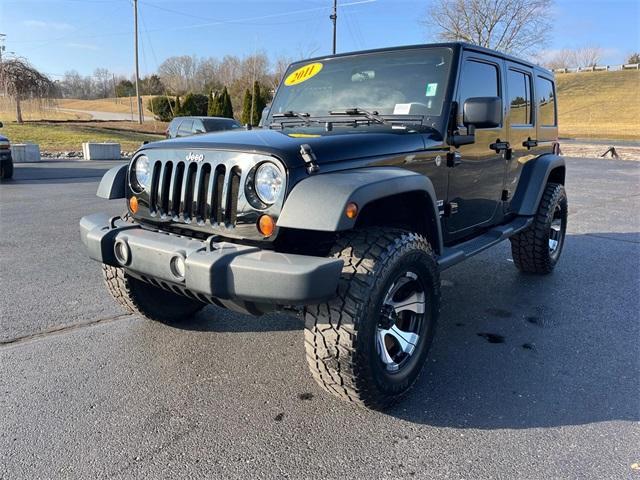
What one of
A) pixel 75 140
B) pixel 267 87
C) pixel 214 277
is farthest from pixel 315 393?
pixel 267 87

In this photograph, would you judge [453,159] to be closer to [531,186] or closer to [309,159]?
[309,159]

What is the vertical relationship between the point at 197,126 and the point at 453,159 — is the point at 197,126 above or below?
above

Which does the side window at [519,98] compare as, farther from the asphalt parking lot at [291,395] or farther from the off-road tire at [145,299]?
the off-road tire at [145,299]

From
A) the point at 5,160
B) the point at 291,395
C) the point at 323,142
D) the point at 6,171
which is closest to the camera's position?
the point at 323,142

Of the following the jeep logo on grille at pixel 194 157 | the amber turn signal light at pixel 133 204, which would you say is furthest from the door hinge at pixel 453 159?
the amber turn signal light at pixel 133 204

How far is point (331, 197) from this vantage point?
89.4 inches

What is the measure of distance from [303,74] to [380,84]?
82 centimetres

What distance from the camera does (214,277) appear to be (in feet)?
7.41

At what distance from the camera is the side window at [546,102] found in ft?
16.5

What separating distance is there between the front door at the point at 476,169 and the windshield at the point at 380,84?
0.19 metres

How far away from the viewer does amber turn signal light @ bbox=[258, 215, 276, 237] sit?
2.45 metres

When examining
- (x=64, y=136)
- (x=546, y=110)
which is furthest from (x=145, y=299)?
(x=64, y=136)

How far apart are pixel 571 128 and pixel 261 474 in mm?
49332

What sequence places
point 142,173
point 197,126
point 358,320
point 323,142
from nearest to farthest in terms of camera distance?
1. point 358,320
2. point 323,142
3. point 142,173
4. point 197,126
